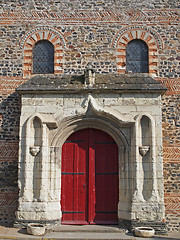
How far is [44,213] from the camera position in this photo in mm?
6684

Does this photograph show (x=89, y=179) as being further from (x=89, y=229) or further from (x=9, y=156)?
(x=9, y=156)

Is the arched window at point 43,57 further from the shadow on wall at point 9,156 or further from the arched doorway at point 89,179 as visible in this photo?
the arched doorway at point 89,179

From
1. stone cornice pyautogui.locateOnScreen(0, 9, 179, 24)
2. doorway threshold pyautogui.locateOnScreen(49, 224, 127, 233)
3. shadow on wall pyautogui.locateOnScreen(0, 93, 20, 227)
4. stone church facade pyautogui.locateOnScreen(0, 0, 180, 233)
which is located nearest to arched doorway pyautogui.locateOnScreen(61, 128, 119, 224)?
stone church facade pyautogui.locateOnScreen(0, 0, 180, 233)

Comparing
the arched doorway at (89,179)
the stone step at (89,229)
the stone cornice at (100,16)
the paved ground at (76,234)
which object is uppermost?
the stone cornice at (100,16)


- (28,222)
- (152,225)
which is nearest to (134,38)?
(152,225)

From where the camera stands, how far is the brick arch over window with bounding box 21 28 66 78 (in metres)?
7.93

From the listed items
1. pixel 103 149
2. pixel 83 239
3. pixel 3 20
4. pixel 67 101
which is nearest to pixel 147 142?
pixel 103 149

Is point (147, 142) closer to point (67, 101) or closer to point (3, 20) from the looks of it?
point (67, 101)

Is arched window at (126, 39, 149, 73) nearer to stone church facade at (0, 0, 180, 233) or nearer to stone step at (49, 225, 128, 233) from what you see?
stone church facade at (0, 0, 180, 233)

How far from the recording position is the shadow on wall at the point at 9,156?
7.38 m

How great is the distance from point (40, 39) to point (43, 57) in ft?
1.67

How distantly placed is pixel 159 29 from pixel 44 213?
5.77 metres

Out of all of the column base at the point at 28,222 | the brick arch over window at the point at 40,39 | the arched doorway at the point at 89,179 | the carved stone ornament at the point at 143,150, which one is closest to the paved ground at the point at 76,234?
the column base at the point at 28,222

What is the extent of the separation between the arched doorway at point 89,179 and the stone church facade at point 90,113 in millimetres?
25
